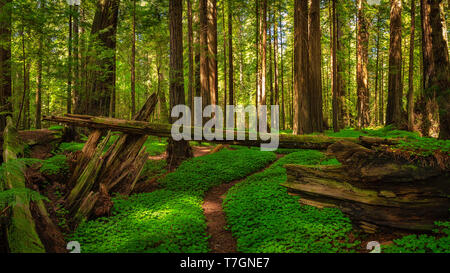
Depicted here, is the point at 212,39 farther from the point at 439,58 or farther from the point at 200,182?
the point at 439,58

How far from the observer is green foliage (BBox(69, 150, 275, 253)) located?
4398 mm

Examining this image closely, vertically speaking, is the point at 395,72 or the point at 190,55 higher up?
the point at 190,55

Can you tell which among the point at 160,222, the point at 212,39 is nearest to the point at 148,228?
the point at 160,222

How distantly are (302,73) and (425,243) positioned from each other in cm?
990

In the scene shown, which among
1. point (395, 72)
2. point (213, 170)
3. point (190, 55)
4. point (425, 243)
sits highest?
point (190, 55)

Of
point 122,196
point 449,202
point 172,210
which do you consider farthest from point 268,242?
point 122,196

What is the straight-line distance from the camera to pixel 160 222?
17.1ft

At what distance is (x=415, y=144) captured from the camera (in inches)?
191

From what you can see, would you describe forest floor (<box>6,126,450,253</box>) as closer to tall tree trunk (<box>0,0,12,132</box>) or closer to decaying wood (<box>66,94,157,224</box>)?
decaying wood (<box>66,94,157,224</box>)

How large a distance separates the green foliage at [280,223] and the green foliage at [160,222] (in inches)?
32.1

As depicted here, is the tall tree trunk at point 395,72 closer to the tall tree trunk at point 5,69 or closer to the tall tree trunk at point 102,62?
the tall tree trunk at point 102,62

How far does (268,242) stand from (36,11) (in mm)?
10959

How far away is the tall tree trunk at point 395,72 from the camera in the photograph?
13336 millimetres
